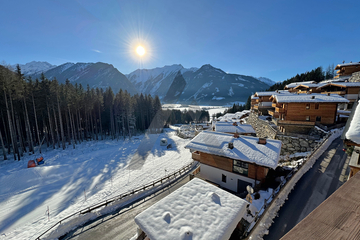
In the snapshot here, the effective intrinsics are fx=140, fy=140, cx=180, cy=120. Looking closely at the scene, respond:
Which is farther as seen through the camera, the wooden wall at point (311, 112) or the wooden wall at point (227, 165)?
the wooden wall at point (311, 112)

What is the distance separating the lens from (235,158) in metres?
14.6

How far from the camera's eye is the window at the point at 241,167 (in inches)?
589

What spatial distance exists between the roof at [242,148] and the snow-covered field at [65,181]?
9.73 meters

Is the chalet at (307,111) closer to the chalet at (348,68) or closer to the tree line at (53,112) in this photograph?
the chalet at (348,68)

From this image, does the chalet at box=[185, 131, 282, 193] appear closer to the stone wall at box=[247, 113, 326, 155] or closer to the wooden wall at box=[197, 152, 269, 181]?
the wooden wall at box=[197, 152, 269, 181]

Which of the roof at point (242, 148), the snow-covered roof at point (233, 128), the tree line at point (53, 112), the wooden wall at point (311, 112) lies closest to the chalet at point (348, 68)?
the wooden wall at point (311, 112)

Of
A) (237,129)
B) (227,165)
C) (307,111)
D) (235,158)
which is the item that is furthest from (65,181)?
(307,111)

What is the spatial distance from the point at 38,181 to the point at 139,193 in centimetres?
1513

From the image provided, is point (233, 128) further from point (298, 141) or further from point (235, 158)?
point (235, 158)

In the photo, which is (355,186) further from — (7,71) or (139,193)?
(7,71)

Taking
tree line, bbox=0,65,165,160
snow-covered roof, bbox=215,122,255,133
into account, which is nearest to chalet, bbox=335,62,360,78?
snow-covered roof, bbox=215,122,255,133

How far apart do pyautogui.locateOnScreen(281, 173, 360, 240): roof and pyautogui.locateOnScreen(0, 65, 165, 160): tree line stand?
3814 cm

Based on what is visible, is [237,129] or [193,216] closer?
[193,216]

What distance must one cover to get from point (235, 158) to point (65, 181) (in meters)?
24.2
